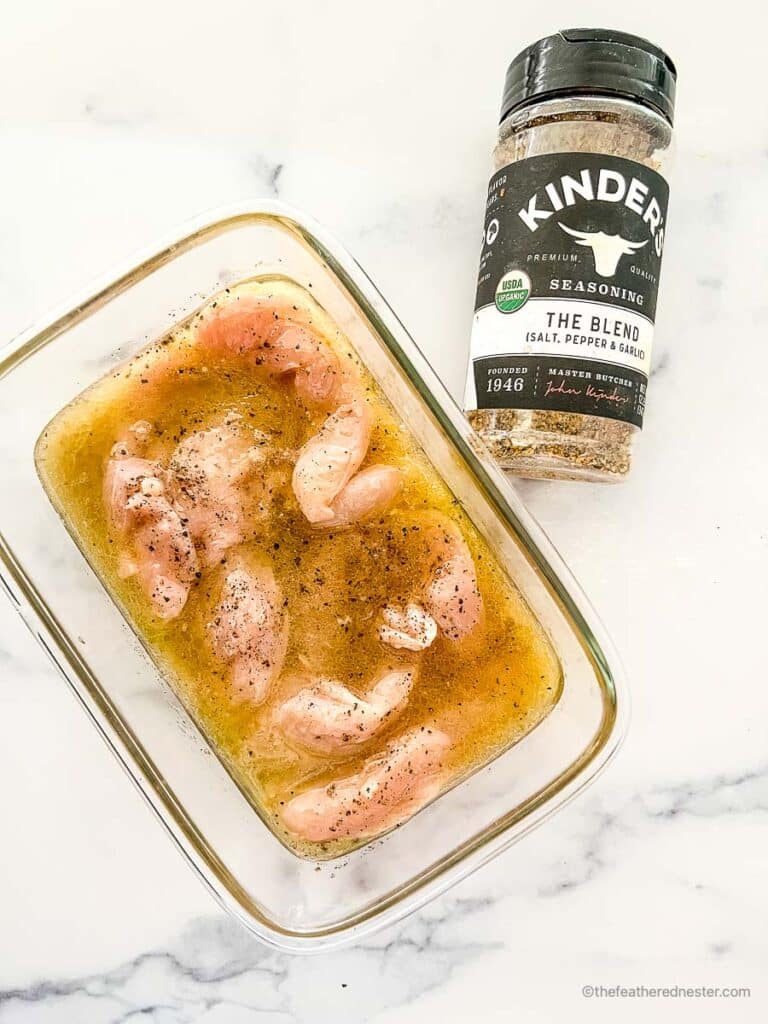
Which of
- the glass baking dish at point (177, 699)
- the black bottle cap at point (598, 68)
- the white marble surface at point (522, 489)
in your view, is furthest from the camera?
the white marble surface at point (522, 489)

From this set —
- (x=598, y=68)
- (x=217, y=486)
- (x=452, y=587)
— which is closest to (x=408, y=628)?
(x=452, y=587)

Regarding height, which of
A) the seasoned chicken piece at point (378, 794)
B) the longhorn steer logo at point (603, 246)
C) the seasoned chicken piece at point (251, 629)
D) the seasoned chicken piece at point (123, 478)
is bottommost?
the seasoned chicken piece at point (378, 794)

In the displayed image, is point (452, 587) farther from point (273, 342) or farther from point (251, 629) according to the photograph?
point (273, 342)

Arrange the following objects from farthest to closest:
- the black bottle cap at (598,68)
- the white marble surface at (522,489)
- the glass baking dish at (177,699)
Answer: the white marble surface at (522,489) → the glass baking dish at (177,699) → the black bottle cap at (598,68)

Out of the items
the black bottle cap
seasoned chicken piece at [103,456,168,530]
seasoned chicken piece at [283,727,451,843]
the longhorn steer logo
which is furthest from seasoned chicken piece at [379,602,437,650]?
the black bottle cap

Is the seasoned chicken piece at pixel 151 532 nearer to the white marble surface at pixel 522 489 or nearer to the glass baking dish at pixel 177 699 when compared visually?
the glass baking dish at pixel 177 699

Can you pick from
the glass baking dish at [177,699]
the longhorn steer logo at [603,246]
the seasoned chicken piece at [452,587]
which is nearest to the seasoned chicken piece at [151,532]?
the glass baking dish at [177,699]

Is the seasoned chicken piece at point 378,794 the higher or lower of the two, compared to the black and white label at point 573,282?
lower
